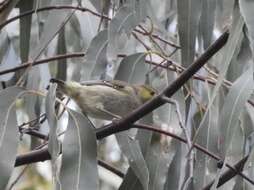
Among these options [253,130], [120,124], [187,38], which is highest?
[187,38]

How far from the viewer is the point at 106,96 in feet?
6.19

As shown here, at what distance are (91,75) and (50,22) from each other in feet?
0.73

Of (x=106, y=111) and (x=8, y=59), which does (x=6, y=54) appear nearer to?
(x=8, y=59)

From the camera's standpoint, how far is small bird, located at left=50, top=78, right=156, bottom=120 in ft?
5.90

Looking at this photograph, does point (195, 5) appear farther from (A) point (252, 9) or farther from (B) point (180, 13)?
(A) point (252, 9)

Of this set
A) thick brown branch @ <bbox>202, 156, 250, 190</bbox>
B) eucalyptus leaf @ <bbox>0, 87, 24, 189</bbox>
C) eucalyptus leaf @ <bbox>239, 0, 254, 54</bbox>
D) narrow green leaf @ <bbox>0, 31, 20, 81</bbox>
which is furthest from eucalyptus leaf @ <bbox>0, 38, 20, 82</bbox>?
eucalyptus leaf @ <bbox>239, 0, 254, 54</bbox>

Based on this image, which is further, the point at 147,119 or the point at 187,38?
the point at 147,119

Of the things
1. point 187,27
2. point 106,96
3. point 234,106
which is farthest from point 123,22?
point 234,106

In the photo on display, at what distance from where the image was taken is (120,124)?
4.79 ft

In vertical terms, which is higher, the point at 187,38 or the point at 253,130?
the point at 187,38

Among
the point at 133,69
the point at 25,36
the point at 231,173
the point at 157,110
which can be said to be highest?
the point at 25,36

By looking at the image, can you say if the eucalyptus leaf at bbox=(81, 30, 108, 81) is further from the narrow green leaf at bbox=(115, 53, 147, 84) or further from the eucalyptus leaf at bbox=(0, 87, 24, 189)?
the eucalyptus leaf at bbox=(0, 87, 24, 189)

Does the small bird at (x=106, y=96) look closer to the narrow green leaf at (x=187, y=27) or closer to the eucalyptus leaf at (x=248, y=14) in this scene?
the narrow green leaf at (x=187, y=27)

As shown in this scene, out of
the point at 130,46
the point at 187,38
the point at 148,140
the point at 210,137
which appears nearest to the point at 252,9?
the point at 187,38
